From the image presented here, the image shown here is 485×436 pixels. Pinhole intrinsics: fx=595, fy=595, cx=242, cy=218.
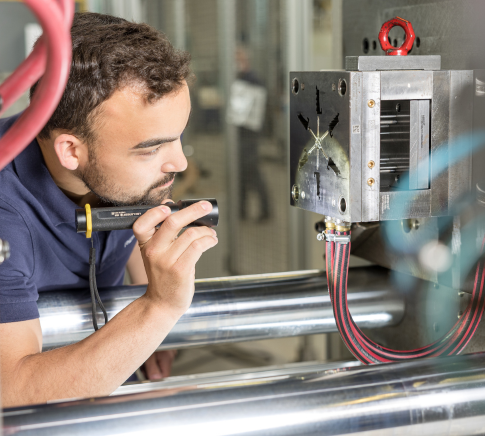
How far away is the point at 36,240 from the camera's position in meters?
0.96

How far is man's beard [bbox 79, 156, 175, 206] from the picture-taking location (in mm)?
974

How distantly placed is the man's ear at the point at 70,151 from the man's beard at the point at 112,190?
0.7 inches

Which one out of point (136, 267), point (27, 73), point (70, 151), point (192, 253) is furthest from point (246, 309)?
point (27, 73)

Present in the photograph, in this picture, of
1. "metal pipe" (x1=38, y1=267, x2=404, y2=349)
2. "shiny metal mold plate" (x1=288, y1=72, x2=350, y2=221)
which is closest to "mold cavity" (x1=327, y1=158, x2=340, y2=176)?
"shiny metal mold plate" (x1=288, y1=72, x2=350, y2=221)

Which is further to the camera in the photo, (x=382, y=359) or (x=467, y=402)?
(x=382, y=359)

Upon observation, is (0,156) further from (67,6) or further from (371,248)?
(371,248)

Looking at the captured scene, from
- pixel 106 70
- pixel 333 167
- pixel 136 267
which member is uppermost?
pixel 106 70

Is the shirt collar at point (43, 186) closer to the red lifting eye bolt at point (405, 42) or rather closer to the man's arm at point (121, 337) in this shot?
the man's arm at point (121, 337)

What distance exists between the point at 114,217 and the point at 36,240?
0.24 m

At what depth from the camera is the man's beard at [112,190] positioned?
38.3 inches

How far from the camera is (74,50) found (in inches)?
38.0

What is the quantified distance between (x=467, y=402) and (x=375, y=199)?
27cm

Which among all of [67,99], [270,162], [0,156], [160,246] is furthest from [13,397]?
[270,162]

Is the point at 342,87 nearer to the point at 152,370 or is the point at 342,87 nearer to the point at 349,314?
the point at 349,314
